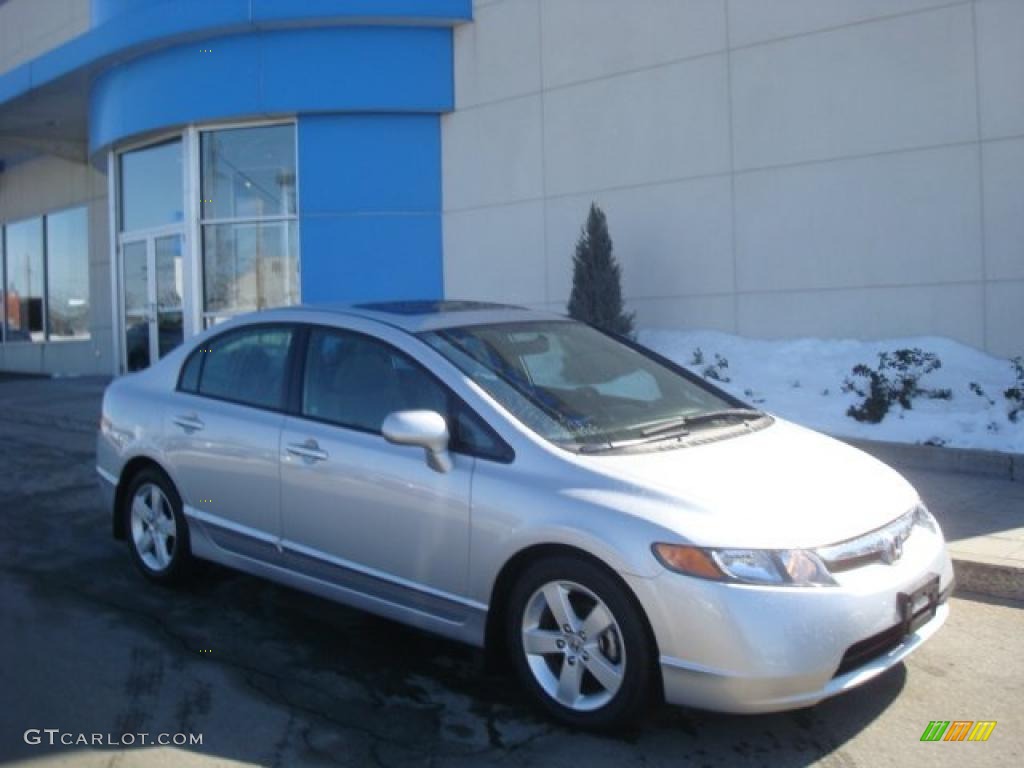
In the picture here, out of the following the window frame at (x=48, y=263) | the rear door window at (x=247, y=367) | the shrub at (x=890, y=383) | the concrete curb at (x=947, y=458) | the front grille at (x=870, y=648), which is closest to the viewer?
the front grille at (x=870, y=648)

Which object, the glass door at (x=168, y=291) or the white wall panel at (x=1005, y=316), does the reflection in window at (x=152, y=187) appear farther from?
the white wall panel at (x=1005, y=316)

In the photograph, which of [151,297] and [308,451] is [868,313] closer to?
[308,451]

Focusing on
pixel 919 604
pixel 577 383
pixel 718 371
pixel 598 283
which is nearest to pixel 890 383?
pixel 718 371

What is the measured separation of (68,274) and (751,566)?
20.3 m

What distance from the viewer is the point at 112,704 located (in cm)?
408

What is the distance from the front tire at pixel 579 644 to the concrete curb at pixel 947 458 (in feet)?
16.8

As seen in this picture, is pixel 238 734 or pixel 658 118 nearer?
pixel 238 734

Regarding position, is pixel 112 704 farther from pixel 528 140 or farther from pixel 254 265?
pixel 254 265

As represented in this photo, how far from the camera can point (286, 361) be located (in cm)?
502

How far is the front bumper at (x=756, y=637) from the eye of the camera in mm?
Answer: 3393

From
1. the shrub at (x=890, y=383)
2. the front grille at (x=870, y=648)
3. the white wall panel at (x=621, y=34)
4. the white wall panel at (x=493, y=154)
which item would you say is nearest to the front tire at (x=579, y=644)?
the front grille at (x=870, y=648)

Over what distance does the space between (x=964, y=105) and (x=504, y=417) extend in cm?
759

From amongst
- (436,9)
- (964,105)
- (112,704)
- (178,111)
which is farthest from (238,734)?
(178,111)

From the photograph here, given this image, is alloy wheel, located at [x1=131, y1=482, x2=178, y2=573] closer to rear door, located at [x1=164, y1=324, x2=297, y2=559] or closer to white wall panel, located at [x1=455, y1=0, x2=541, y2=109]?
rear door, located at [x1=164, y1=324, x2=297, y2=559]
